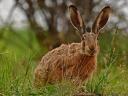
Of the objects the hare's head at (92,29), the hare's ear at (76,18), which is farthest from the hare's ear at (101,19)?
the hare's ear at (76,18)

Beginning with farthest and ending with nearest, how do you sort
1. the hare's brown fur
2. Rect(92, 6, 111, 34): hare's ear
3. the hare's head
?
1. Rect(92, 6, 111, 34): hare's ear
2. the hare's brown fur
3. the hare's head

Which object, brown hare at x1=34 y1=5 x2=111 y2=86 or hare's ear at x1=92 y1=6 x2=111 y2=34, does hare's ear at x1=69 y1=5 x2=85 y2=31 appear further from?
hare's ear at x1=92 y1=6 x2=111 y2=34

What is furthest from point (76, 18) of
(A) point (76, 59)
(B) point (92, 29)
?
(A) point (76, 59)

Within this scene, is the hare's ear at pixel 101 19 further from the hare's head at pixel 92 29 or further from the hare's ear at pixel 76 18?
the hare's ear at pixel 76 18

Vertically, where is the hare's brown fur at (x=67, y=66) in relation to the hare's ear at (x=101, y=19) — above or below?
below

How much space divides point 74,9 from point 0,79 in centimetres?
136

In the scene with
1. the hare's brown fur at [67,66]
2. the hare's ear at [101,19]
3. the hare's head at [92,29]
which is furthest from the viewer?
the hare's ear at [101,19]

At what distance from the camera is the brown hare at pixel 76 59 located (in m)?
6.82

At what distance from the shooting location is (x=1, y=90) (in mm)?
6340

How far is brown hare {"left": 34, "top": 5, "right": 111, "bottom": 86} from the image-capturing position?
22.4 feet

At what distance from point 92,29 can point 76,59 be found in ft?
1.31

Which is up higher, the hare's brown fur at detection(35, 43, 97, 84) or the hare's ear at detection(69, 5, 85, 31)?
the hare's ear at detection(69, 5, 85, 31)

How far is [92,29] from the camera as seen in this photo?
7.07m

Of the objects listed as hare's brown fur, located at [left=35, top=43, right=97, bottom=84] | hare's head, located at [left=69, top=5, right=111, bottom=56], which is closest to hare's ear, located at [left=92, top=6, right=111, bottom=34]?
hare's head, located at [left=69, top=5, right=111, bottom=56]
